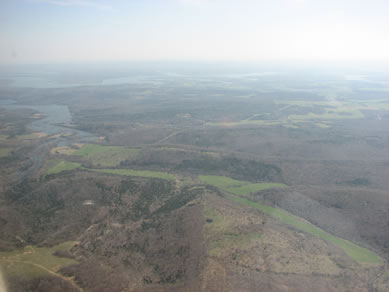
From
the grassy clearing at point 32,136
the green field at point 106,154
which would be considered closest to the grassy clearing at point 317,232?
the green field at point 106,154

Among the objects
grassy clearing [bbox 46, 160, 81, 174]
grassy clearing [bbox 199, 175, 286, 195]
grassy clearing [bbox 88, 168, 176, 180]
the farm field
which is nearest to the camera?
the farm field

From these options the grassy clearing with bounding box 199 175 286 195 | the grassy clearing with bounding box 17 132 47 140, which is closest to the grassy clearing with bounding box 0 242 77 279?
the grassy clearing with bounding box 199 175 286 195

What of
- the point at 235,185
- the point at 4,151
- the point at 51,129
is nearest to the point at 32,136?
→ the point at 51,129

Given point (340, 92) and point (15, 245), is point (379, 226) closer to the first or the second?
point (15, 245)

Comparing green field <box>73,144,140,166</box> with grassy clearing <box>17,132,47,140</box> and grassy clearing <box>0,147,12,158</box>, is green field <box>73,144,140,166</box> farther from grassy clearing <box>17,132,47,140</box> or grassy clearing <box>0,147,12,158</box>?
grassy clearing <box>17,132,47,140</box>

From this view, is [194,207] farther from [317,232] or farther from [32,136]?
[32,136]

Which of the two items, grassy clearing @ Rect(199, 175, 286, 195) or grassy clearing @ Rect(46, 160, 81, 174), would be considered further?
grassy clearing @ Rect(46, 160, 81, 174)
